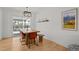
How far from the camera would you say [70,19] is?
1.76 meters

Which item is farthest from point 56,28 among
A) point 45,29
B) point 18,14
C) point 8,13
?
point 8,13

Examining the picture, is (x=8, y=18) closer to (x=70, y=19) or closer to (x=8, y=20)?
(x=8, y=20)

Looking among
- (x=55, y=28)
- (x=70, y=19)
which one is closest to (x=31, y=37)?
(x=55, y=28)

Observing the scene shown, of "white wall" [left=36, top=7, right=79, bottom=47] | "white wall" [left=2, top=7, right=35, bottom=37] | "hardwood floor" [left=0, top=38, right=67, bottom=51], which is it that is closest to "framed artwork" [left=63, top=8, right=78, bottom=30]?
"white wall" [left=36, top=7, right=79, bottom=47]

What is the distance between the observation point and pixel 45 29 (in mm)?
1829

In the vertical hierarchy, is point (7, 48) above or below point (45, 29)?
below

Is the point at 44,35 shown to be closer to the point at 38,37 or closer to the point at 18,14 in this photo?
the point at 38,37

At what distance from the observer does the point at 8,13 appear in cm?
175

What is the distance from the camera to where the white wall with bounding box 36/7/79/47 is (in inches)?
69.3

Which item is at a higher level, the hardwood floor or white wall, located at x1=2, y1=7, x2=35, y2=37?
white wall, located at x1=2, y1=7, x2=35, y2=37

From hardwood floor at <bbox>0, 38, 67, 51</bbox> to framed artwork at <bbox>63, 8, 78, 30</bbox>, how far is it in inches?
13.4

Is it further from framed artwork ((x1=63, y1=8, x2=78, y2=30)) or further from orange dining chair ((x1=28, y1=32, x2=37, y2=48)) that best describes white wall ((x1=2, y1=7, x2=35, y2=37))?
framed artwork ((x1=63, y1=8, x2=78, y2=30))
